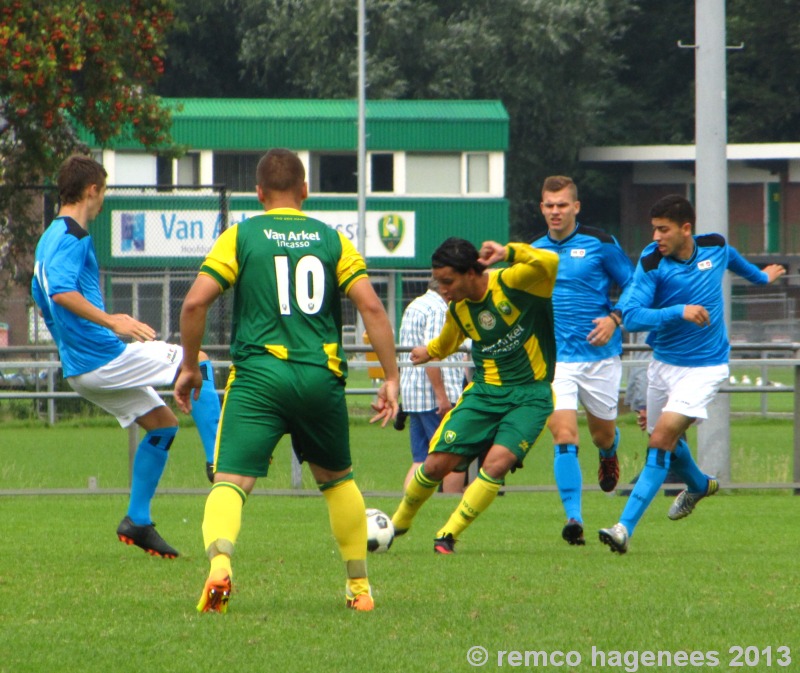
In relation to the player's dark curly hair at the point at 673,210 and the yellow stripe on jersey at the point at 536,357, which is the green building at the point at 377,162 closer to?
the player's dark curly hair at the point at 673,210

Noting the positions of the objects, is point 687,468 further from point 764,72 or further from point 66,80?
point 764,72

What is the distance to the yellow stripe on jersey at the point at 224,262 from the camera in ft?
19.0

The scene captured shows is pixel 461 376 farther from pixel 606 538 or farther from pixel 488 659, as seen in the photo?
pixel 488 659

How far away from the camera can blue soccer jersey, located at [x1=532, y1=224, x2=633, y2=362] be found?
9.36 metres

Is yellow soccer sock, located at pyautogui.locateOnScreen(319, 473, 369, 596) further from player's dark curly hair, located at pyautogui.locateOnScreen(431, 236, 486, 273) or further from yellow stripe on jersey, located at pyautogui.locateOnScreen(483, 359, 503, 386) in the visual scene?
yellow stripe on jersey, located at pyautogui.locateOnScreen(483, 359, 503, 386)

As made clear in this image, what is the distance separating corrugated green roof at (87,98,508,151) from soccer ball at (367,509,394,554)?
123 ft

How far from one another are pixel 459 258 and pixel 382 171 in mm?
39613

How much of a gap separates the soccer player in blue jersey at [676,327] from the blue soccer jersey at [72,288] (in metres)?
2.88

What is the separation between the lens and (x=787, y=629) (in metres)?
5.50

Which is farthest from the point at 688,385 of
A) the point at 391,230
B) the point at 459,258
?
the point at 391,230

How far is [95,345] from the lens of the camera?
25.1ft

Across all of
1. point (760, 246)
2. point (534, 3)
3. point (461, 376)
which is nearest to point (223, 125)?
point (534, 3)

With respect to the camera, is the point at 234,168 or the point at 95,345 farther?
the point at 234,168

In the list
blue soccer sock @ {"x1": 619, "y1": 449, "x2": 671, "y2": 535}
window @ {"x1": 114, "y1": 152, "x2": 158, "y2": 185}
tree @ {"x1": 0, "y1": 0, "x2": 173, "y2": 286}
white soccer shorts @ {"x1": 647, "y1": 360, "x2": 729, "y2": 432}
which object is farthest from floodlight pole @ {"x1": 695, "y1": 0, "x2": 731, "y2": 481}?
window @ {"x1": 114, "y1": 152, "x2": 158, "y2": 185}
